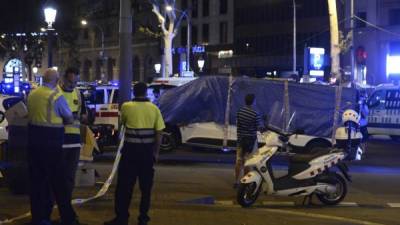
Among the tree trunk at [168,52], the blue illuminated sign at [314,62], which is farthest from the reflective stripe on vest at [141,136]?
the tree trunk at [168,52]

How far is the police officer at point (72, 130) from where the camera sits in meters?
8.26

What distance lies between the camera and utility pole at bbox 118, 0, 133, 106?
1692cm

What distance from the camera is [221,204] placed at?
10.8m

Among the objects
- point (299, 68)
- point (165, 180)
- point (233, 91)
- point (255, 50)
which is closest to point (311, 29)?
point (299, 68)

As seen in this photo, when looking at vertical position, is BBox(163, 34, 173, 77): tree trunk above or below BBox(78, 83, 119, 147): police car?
above

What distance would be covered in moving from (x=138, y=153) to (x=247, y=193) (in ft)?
9.00

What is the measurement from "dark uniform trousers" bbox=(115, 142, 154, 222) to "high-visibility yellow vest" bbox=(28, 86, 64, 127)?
0.90 m

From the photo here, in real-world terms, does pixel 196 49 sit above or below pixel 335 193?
above

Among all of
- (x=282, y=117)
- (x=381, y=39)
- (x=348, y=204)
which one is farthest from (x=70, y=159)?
(x=381, y=39)

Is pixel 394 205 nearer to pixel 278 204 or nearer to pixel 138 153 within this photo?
pixel 278 204

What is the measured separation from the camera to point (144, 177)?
8383 millimetres

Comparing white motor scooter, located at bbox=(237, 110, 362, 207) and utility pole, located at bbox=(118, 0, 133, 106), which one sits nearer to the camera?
white motor scooter, located at bbox=(237, 110, 362, 207)

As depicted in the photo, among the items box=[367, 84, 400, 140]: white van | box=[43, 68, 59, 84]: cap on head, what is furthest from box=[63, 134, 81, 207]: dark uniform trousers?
box=[367, 84, 400, 140]: white van

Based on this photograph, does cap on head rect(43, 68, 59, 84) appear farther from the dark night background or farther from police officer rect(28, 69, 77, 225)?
the dark night background
